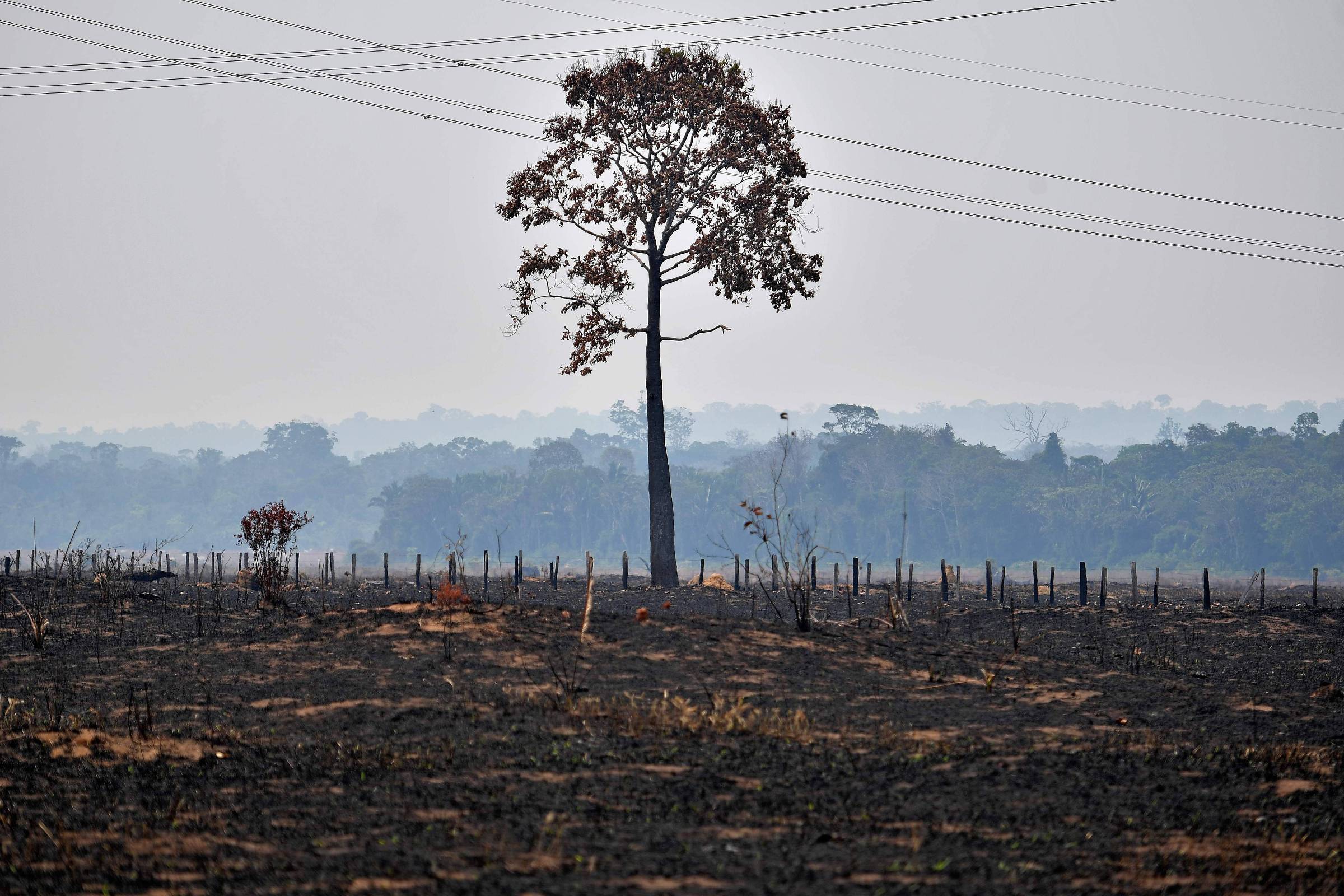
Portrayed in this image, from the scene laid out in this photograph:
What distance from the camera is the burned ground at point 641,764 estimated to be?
679 cm

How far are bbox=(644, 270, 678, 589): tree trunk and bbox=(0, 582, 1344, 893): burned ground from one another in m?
12.1

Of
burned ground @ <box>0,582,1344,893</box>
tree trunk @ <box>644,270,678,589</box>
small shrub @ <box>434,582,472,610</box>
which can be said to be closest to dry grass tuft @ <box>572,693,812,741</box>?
burned ground @ <box>0,582,1344,893</box>

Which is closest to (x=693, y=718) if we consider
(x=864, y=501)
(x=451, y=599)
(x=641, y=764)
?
(x=641, y=764)

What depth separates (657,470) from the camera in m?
28.3

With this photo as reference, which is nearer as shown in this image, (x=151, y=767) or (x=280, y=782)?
(x=280, y=782)

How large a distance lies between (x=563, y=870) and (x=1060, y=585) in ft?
140

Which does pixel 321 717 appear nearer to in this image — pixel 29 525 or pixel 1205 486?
pixel 1205 486

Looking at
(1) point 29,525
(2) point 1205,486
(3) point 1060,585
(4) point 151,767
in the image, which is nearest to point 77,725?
(4) point 151,767

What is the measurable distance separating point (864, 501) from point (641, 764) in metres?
87.7

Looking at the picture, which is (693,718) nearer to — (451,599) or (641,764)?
(641,764)

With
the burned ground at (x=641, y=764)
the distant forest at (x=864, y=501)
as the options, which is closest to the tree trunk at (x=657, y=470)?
the burned ground at (x=641, y=764)

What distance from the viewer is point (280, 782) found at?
867 centimetres

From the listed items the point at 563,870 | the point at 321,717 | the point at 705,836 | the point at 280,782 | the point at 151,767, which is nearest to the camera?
the point at 563,870

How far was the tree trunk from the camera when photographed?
2833cm
